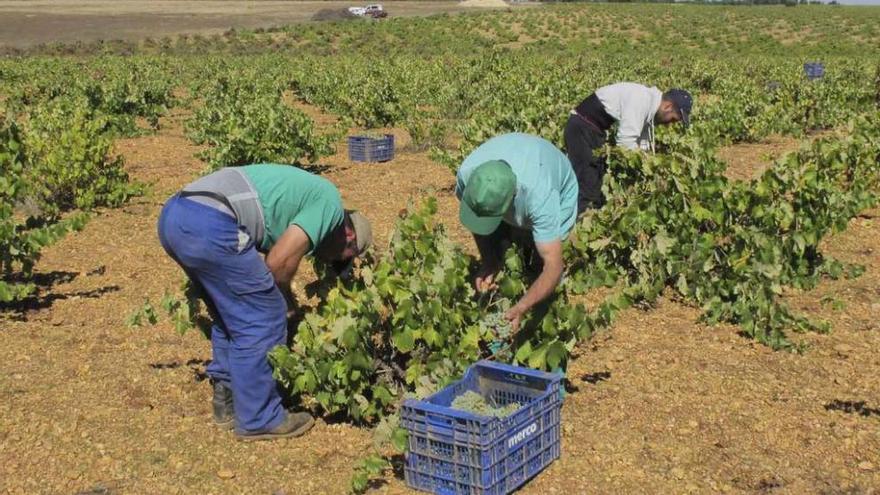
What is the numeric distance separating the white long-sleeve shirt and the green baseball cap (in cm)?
285

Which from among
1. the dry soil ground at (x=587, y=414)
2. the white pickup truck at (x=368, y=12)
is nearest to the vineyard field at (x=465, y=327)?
the dry soil ground at (x=587, y=414)

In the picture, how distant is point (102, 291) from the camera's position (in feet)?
22.6

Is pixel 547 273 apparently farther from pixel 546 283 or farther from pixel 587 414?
pixel 587 414

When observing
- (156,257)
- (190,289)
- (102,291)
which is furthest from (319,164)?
(190,289)

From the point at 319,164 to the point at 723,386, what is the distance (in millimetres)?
8280

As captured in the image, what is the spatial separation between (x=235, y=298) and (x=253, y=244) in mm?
233

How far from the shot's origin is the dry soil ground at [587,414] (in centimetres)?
407

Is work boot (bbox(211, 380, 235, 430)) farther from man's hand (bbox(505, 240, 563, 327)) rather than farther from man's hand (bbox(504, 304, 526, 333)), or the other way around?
man's hand (bbox(505, 240, 563, 327))

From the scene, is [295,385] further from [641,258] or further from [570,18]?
[570,18]

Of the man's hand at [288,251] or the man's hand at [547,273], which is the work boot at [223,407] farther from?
the man's hand at [547,273]

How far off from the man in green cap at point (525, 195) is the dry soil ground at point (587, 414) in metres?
0.82

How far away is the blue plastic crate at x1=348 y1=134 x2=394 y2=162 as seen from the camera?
12.3m

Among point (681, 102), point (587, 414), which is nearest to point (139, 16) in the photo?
point (681, 102)

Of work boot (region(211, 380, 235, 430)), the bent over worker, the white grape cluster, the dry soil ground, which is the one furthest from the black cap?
work boot (region(211, 380, 235, 430))
